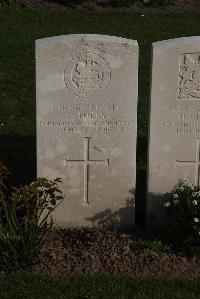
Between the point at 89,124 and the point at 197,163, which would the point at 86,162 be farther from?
the point at 197,163

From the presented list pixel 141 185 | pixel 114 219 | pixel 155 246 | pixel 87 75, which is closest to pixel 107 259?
pixel 155 246

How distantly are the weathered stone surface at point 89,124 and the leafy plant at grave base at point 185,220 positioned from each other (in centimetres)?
53

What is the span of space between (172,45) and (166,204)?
1546mm

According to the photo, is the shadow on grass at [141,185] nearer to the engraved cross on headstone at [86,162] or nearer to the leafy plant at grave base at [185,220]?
the leafy plant at grave base at [185,220]

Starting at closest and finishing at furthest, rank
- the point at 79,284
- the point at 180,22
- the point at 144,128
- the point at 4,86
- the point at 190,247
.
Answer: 1. the point at 79,284
2. the point at 190,247
3. the point at 144,128
4. the point at 4,86
5. the point at 180,22

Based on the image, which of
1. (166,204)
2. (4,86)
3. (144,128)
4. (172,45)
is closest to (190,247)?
(166,204)

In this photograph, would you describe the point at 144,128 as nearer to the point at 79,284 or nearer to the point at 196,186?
the point at 196,186

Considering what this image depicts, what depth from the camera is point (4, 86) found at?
35.0 feet

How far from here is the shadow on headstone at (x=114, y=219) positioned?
674cm

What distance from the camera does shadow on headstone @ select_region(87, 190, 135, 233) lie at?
674cm

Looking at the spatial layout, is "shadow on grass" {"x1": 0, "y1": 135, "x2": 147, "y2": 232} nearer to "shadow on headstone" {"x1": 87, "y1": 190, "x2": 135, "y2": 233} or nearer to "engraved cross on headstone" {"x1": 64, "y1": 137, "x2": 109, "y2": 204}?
"shadow on headstone" {"x1": 87, "y1": 190, "x2": 135, "y2": 233}

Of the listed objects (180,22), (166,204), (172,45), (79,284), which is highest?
(180,22)

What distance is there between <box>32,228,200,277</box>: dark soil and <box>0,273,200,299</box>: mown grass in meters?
0.18

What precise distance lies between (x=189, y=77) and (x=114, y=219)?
1.65 m
